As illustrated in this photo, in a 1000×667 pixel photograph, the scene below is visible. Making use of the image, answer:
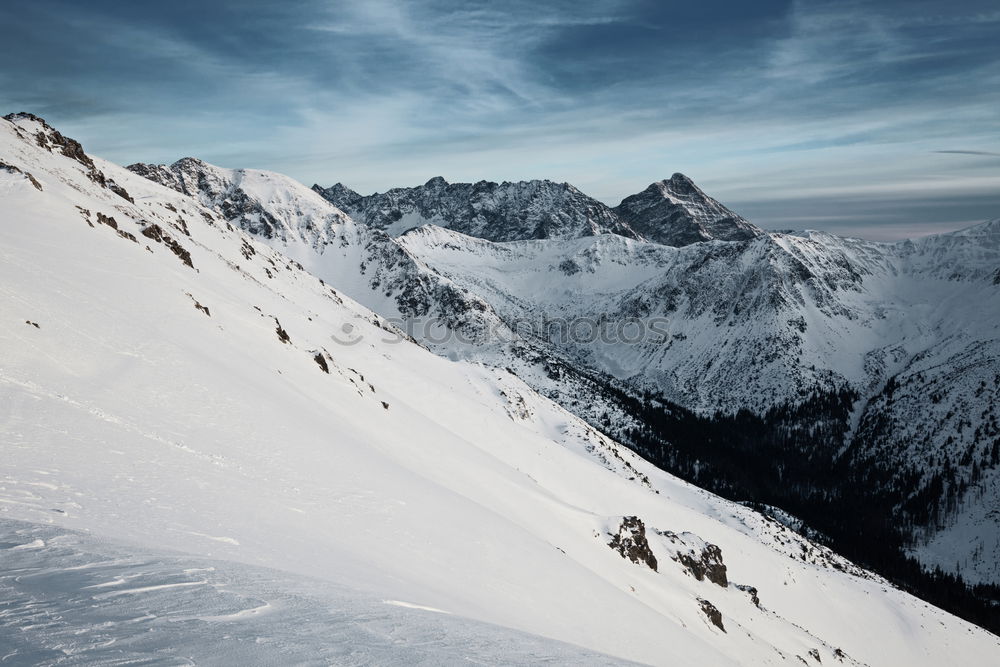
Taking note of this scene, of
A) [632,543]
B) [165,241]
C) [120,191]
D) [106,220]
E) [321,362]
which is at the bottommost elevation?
[632,543]

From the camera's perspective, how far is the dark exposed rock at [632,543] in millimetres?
34688

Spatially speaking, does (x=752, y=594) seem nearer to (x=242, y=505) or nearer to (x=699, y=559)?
(x=699, y=559)

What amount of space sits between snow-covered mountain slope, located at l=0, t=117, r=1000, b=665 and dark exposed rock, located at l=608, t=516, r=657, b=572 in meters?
A: 0.16

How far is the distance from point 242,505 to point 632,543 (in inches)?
1168

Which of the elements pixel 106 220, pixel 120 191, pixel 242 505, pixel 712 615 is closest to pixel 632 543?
pixel 712 615

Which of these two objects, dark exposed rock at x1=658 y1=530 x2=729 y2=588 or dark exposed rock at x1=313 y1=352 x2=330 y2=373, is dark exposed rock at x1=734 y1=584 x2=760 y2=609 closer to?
dark exposed rock at x1=658 y1=530 x2=729 y2=588

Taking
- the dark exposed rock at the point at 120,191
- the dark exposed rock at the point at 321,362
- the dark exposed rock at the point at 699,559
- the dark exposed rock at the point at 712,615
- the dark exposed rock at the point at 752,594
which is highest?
the dark exposed rock at the point at 120,191

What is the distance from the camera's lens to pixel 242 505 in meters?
12.7

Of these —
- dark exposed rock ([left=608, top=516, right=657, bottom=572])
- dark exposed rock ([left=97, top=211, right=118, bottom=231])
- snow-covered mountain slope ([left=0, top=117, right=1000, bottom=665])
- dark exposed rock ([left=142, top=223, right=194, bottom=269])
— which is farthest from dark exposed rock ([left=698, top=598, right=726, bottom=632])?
dark exposed rock ([left=142, top=223, right=194, bottom=269])

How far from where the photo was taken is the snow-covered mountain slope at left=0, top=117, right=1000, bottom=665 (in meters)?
6.92

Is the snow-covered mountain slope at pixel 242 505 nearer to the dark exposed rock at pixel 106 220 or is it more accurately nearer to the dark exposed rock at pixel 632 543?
the dark exposed rock at pixel 632 543

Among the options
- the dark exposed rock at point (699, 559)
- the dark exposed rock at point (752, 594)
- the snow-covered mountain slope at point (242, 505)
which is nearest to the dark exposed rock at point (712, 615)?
the snow-covered mountain slope at point (242, 505)

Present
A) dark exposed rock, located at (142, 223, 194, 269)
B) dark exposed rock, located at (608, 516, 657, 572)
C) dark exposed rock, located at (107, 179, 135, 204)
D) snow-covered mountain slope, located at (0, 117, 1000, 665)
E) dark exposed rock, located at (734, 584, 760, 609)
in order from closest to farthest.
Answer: snow-covered mountain slope, located at (0, 117, 1000, 665)
dark exposed rock, located at (608, 516, 657, 572)
dark exposed rock, located at (734, 584, 760, 609)
dark exposed rock, located at (142, 223, 194, 269)
dark exposed rock, located at (107, 179, 135, 204)

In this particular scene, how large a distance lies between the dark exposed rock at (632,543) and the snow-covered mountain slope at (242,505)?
16 cm
